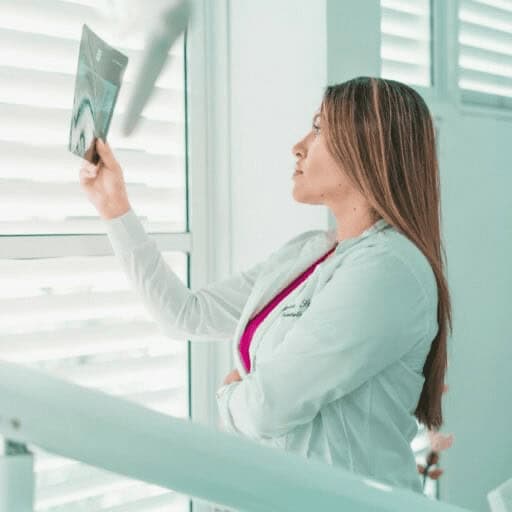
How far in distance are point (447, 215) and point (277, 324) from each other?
1112mm

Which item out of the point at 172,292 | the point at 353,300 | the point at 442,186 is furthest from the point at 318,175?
the point at 442,186

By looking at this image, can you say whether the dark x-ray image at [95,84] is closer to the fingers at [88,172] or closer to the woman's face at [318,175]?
the fingers at [88,172]

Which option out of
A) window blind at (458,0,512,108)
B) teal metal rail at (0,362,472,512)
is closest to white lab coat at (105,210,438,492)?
teal metal rail at (0,362,472,512)

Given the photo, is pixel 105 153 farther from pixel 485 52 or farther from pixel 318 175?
pixel 485 52

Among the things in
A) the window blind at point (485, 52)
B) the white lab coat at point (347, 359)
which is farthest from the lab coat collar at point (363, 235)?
the window blind at point (485, 52)

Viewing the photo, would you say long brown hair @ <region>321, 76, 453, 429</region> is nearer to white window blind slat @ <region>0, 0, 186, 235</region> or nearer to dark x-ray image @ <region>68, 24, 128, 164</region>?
dark x-ray image @ <region>68, 24, 128, 164</region>

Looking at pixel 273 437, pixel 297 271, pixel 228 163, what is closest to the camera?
pixel 273 437

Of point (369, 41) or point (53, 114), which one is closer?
point (53, 114)

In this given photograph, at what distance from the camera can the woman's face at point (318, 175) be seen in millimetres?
1405

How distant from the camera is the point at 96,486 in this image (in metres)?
1.70

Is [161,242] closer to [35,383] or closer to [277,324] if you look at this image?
[277,324]

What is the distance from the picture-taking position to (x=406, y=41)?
229 centimetres

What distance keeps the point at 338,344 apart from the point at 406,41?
1.33m

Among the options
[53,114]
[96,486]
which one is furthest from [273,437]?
[53,114]
